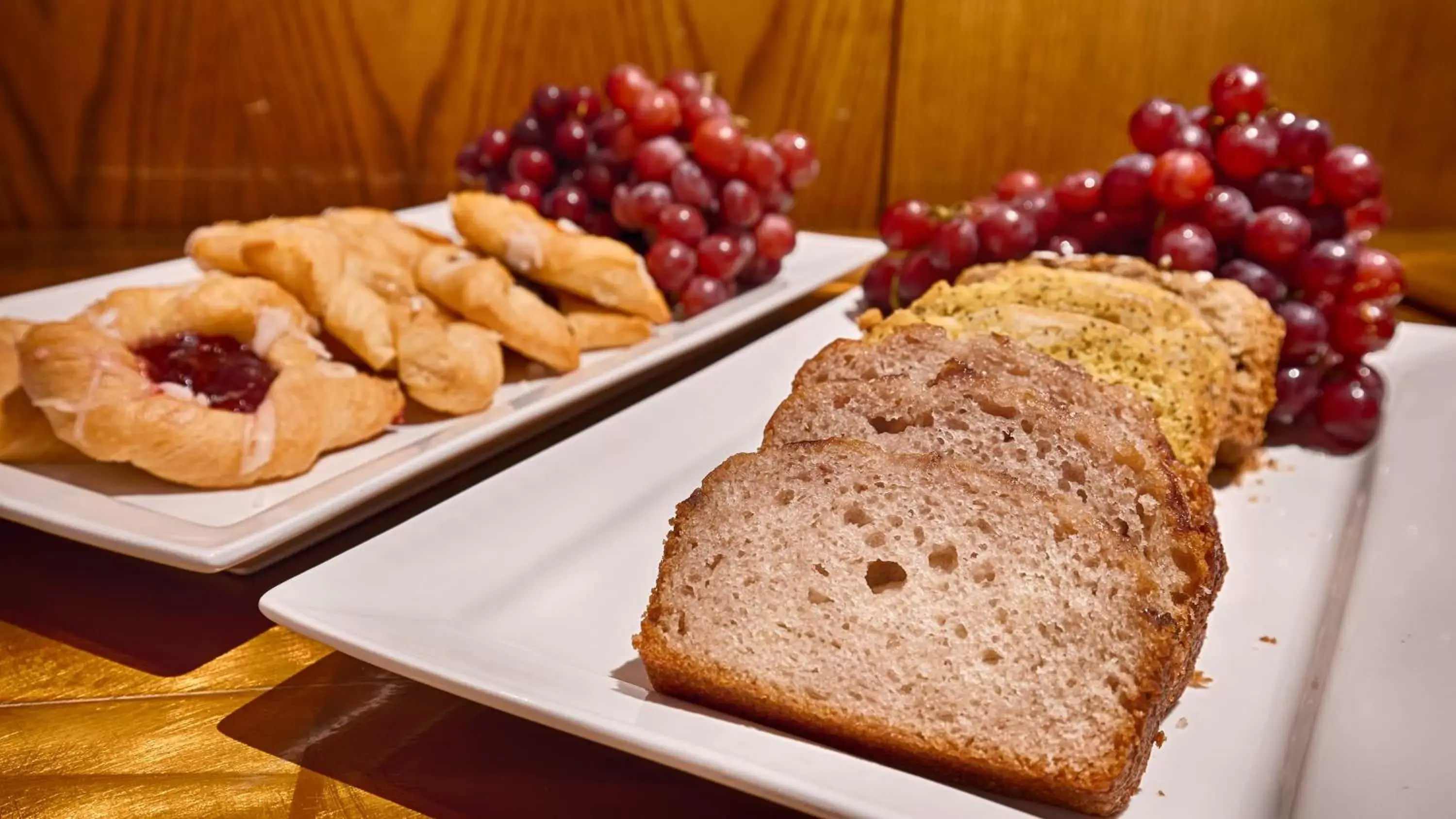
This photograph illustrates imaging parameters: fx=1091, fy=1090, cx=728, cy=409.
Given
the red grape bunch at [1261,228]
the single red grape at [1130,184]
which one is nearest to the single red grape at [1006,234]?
the red grape bunch at [1261,228]

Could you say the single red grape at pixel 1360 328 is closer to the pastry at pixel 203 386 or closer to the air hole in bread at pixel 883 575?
the air hole in bread at pixel 883 575

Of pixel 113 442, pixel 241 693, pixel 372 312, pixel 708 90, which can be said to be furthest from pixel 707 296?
pixel 241 693

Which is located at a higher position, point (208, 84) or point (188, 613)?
point (208, 84)

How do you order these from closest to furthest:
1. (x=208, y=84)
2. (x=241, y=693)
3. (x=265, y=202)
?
1. (x=241, y=693)
2. (x=208, y=84)
3. (x=265, y=202)

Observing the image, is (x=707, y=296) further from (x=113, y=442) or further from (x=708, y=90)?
(x=113, y=442)

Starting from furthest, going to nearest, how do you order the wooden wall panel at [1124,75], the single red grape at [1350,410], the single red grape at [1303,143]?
the wooden wall panel at [1124,75] → the single red grape at [1303,143] → the single red grape at [1350,410]

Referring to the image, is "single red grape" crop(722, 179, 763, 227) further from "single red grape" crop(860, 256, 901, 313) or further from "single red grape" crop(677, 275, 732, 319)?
"single red grape" crop(860, 256, 901, 313)

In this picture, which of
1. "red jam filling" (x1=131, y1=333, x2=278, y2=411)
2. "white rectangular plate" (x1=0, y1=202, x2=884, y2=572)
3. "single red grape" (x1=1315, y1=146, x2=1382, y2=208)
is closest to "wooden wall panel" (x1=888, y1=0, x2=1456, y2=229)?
"single red grape" (x1=1315, y1=146, x2=1382, y2=208)
